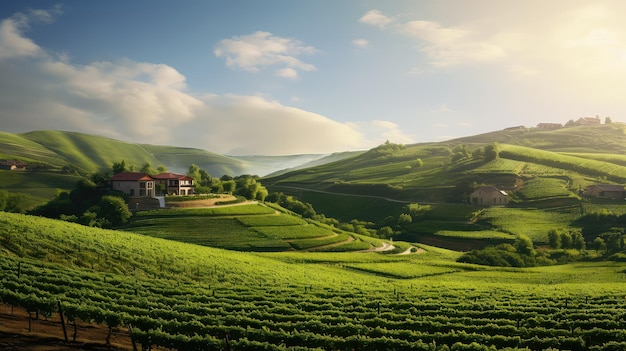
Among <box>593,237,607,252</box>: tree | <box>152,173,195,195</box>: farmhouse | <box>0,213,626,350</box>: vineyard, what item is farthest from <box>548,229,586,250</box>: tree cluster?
<box>152,173,195,195</box>: farmhouse

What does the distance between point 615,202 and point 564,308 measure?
147m

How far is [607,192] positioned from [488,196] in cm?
4180

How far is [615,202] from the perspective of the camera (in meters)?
153

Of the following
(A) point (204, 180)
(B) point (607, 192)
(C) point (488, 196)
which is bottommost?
(C) point (488, 196)

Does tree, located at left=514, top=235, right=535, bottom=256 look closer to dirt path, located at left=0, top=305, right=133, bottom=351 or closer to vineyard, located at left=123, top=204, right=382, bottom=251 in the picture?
vineyard, located at left=123, top=204, right=382, bottom=251

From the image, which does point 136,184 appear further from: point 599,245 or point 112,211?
point 599,245

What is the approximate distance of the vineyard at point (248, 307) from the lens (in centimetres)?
2466

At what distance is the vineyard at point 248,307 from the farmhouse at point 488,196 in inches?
4942

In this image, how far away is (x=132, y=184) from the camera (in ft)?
378

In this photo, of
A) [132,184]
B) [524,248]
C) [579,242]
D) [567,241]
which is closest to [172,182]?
[132,184]

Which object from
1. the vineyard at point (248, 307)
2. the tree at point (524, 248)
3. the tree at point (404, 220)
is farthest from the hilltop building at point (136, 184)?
the tree at point (524, 248)

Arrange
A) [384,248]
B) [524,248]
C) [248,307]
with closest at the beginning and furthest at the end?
[248,307] → [524,248] → [384,248]

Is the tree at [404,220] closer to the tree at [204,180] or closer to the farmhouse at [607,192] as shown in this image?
the tree at [204,180]

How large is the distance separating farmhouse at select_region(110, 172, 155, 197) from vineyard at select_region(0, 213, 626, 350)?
53.3m
